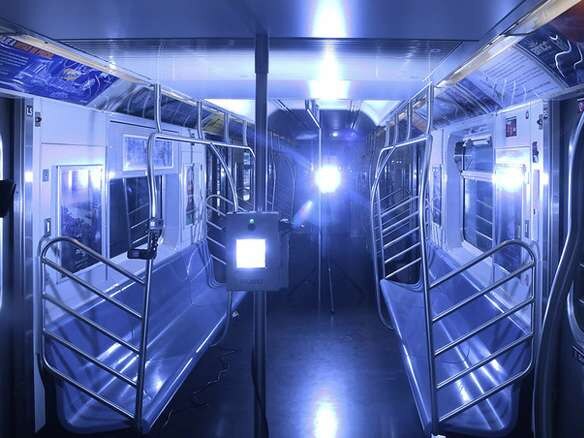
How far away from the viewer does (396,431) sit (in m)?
3.59

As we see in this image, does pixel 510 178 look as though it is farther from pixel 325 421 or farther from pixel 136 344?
pixel 136 344

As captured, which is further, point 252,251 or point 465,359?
point 465,359

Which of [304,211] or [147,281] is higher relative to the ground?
[304,211]

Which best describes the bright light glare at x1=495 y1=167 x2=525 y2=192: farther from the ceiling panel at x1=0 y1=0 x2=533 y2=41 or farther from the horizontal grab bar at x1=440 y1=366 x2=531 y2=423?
the ceiling panel at x1=0 y1=0 x2=533 y2=41

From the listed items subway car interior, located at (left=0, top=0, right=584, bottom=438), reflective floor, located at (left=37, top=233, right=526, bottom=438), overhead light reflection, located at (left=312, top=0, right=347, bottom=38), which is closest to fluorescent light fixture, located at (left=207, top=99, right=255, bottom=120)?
subway car interior, located at (left=0, top=0, right=584, bottom=438)

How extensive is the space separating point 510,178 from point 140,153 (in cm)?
330

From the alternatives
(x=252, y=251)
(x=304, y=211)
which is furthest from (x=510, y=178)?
(x=304, y=211)

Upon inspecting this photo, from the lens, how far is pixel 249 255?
2.32 meters

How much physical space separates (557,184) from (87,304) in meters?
3.25

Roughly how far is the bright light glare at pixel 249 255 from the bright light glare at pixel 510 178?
2.33m

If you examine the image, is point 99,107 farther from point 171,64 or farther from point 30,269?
point 30,269

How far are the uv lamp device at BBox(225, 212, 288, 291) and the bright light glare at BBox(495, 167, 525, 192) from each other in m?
2.29

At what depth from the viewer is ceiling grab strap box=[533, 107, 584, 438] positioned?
127 centimetres

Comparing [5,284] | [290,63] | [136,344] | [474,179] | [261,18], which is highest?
[290,63]
